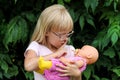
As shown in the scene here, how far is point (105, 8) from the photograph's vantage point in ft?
16.2

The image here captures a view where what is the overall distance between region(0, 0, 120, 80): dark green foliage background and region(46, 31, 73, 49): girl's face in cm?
98

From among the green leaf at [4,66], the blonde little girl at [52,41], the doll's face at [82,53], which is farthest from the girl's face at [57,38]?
the green leaf at [4,66]

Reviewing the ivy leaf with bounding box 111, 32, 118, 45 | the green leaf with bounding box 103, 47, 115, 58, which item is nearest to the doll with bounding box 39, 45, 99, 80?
the ivy leaf with bounding box 111, 32, 118, 45

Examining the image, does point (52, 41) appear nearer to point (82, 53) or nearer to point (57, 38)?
point (57, 38)

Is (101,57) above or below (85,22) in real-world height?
below

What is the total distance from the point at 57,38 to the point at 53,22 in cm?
12

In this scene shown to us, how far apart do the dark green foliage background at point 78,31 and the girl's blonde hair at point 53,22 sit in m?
0.92

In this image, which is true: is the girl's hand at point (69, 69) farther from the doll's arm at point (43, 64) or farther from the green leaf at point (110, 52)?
the green leaf at point (110, 52)

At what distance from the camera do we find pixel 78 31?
515cm

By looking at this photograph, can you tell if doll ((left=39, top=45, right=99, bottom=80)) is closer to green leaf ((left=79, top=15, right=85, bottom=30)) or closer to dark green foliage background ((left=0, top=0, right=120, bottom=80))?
dark green foliage background ((left=0, top=0, right=120, bottom=80))

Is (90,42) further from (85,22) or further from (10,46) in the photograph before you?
(10,46)

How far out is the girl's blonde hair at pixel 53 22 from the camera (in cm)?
366

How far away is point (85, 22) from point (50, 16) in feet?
4.60

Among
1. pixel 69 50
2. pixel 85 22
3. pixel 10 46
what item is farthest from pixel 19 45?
pixel 69 50
